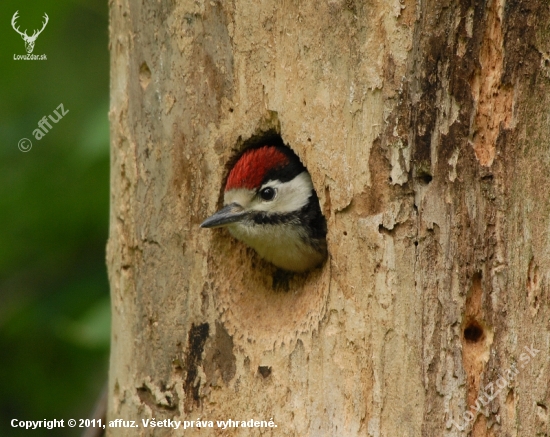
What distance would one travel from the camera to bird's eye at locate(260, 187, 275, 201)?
3596 millimetres

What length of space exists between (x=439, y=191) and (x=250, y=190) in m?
1.06

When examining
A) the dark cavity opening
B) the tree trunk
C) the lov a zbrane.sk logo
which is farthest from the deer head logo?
the dark cavity opening

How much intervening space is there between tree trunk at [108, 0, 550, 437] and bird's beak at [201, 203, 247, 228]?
0.10 m

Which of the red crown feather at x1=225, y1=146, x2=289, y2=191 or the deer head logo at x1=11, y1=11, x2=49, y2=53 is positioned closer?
the red crown feather at x1=225, y1=146, x2=289, y2=191

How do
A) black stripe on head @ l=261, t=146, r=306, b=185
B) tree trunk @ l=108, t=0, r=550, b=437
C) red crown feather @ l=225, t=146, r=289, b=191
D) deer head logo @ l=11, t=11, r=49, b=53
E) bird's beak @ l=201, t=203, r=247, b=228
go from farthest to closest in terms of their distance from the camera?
deer head logo @ l=11, t=11, r=49, b=53, black stripe on head @ l=261, t=146, r=306, b=185, red crown feather @ l=225, t=146, r=289, b=191, bird's beak @ l=201, t=203, r=247, b=228, tree trunk @ l=108, t=0, r=550, b=437

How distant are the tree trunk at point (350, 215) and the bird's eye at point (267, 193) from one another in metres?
0.30

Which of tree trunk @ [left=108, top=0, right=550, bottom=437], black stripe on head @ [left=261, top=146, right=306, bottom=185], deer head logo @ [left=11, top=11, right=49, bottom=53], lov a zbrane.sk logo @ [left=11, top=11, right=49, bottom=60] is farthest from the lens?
deer head logo @ [left=11, top=11, right=49, bottom=53]

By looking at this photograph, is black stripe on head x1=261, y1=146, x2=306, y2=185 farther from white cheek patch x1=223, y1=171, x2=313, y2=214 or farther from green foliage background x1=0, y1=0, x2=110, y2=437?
green foliage background x1=0, y1=0, x2=110, y2=437

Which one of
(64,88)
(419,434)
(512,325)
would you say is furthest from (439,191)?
(64,88)

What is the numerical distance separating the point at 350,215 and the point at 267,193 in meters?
0.81

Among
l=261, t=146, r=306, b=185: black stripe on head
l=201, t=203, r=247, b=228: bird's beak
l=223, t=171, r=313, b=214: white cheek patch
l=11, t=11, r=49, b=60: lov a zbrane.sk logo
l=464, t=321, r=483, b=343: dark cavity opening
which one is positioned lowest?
l=464, t=321, r=483, b=343: dark cavity opening

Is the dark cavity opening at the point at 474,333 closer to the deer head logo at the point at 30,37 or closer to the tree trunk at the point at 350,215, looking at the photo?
the tree trunk at the point at 350,215

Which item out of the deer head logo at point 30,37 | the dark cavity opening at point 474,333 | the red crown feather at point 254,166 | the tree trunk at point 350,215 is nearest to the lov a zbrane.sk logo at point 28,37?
the deer head logo at point 30,37

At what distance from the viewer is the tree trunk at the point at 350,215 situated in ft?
8.75
